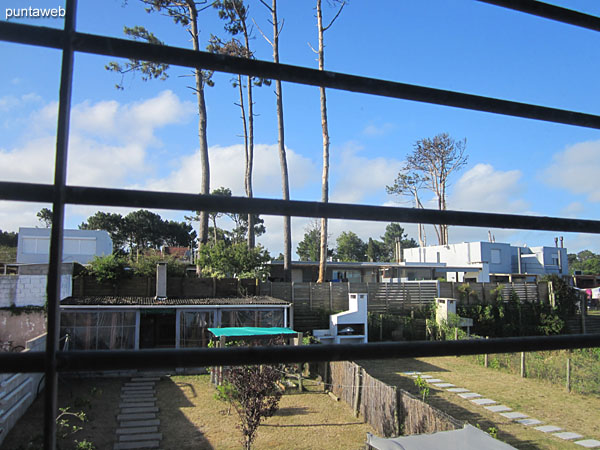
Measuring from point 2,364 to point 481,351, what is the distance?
0.76m

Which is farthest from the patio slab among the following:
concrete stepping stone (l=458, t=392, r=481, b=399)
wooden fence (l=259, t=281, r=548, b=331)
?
wooden fence (l=259, t=281, r=548, b=331)

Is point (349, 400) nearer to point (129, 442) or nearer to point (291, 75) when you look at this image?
point (129, 442)

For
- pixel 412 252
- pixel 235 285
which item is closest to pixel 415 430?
pixel 235 285

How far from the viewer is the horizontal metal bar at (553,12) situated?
3.56ft

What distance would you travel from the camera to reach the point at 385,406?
10617 mm

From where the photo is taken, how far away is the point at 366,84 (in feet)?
3.11

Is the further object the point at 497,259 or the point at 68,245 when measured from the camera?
the point at 497,259

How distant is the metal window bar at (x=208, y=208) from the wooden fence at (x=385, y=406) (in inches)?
305

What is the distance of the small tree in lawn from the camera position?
951 centimetres

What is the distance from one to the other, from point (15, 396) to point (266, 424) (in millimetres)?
5303

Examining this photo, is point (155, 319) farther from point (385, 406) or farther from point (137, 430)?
point (385, 406)

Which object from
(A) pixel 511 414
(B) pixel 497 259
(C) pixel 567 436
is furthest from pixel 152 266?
(B) pixel 497 259

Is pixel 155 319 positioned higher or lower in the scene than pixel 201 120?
lower

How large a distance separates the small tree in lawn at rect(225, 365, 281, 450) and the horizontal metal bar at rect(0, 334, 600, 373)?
923 cm
